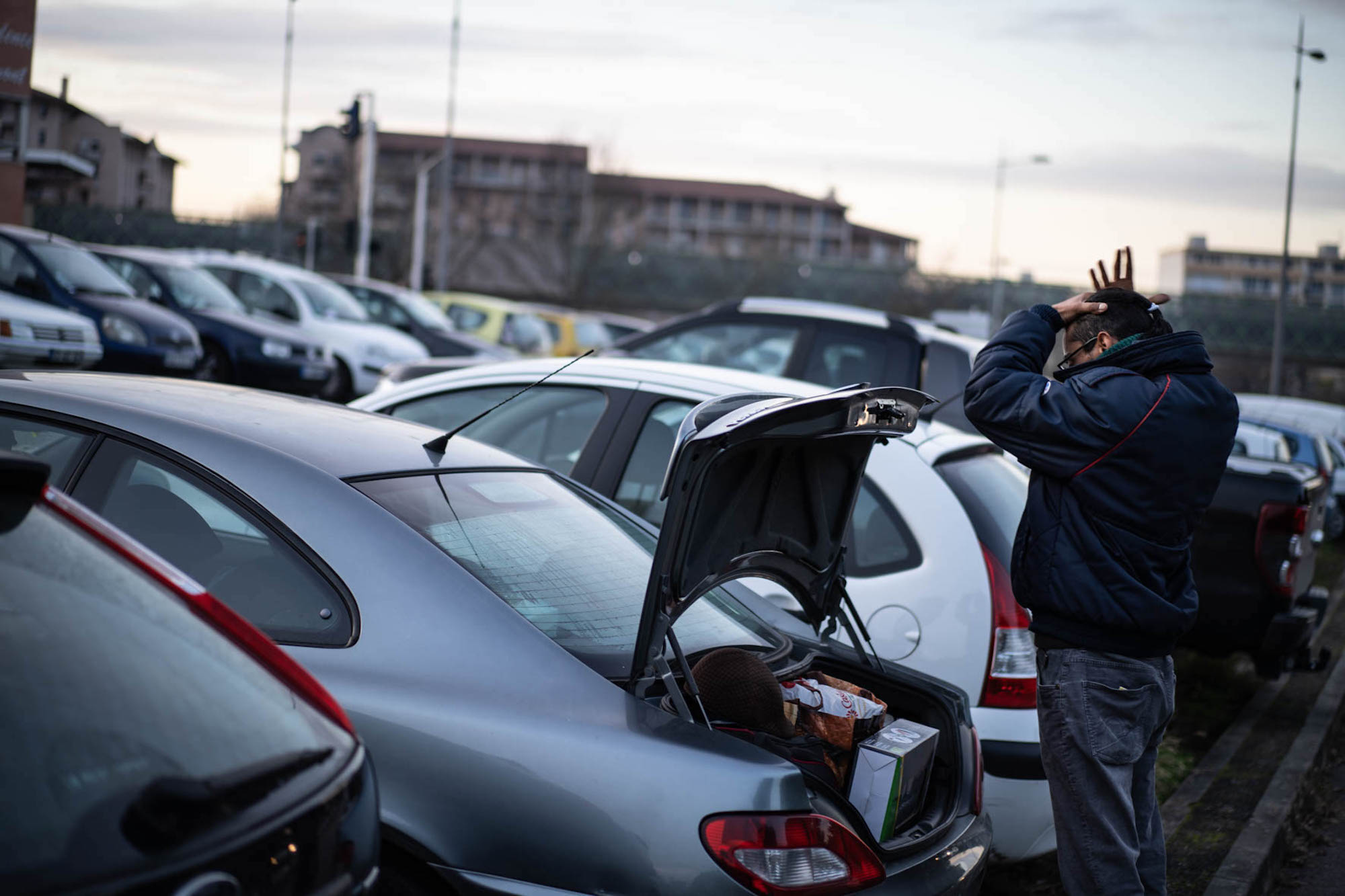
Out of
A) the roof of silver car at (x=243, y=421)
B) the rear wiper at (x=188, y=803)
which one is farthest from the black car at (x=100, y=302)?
the rear wiper at (x=188, y=803)

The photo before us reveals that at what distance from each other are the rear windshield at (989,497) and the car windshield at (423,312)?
53.6 ft

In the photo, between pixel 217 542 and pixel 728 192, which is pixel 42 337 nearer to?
pixel 217 542

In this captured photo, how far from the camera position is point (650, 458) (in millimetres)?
4676

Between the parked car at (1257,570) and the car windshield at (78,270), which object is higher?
the car windshield at (78,270)

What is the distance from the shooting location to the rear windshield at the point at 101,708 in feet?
4.94

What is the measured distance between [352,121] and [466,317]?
595 centimetres

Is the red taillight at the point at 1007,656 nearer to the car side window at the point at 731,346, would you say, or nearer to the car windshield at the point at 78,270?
the car side window at the point at 731,346

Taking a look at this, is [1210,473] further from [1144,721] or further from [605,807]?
[605,807]

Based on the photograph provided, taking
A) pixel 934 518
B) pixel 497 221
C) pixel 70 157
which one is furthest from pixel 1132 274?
pixel 497 221

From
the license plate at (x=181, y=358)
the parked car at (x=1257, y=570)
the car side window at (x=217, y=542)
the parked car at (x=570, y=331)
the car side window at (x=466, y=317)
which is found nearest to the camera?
the car side window at (x=217, y=542)

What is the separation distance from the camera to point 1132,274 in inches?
140

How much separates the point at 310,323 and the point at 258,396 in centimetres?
1421

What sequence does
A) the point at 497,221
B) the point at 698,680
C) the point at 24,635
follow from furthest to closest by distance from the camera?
the point at 497,221 < the point at 698,680 < the point at 24,635

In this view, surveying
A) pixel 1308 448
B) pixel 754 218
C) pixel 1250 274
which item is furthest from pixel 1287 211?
pixel 1250 274
